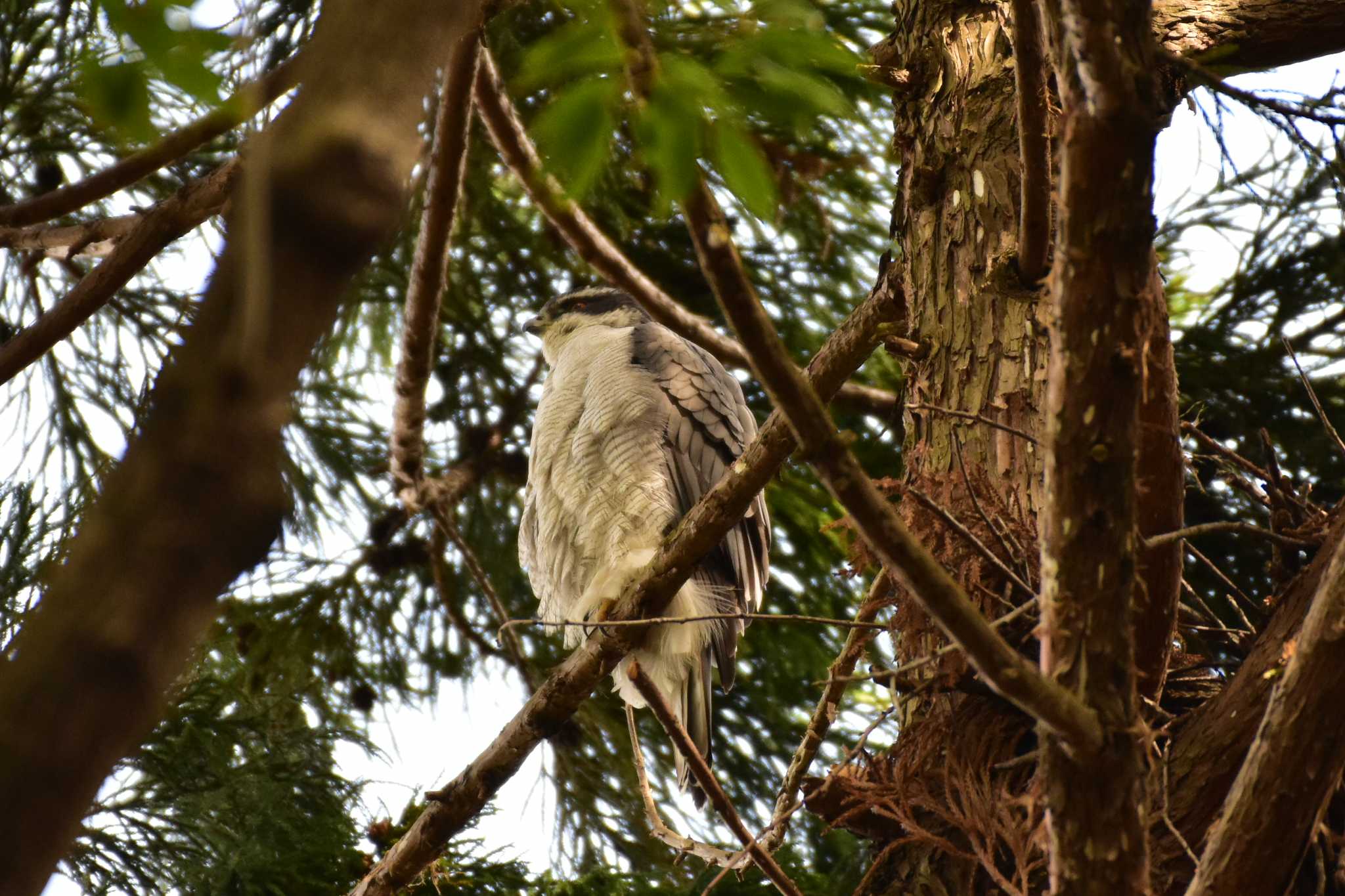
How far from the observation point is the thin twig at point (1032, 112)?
233 cm

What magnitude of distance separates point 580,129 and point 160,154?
749 millimetres

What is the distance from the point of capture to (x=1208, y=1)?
3104 millimetres

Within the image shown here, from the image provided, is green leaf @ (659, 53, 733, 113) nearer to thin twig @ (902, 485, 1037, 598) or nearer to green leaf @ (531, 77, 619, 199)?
green leaf @ (531, 77, 619, 199)

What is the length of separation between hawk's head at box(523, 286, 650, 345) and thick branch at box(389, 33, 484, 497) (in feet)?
2.80

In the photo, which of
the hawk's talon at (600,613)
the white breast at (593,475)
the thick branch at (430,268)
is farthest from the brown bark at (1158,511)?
the white breast at (593,475)

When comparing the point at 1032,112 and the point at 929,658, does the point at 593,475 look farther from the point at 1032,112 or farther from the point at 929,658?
the point at 929,658

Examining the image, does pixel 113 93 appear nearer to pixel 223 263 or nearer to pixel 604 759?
pixel 223 263

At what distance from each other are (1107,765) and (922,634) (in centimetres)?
103

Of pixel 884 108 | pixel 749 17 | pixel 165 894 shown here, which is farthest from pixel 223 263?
pixel 884 108

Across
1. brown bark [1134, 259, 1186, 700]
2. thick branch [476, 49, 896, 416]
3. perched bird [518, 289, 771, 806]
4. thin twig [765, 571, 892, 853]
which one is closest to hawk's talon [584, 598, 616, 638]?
perched bird [518, 289, 771, 806]

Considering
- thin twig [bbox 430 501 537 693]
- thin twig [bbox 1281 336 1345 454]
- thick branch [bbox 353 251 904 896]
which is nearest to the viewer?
thin twig [bbox 1281 336 1345 454]

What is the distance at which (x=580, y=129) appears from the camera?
1284 millimetres

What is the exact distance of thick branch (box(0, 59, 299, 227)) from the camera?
1012 millimetres

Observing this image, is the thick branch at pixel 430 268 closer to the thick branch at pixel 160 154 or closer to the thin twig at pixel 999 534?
the thick branch at pixel 160 154
